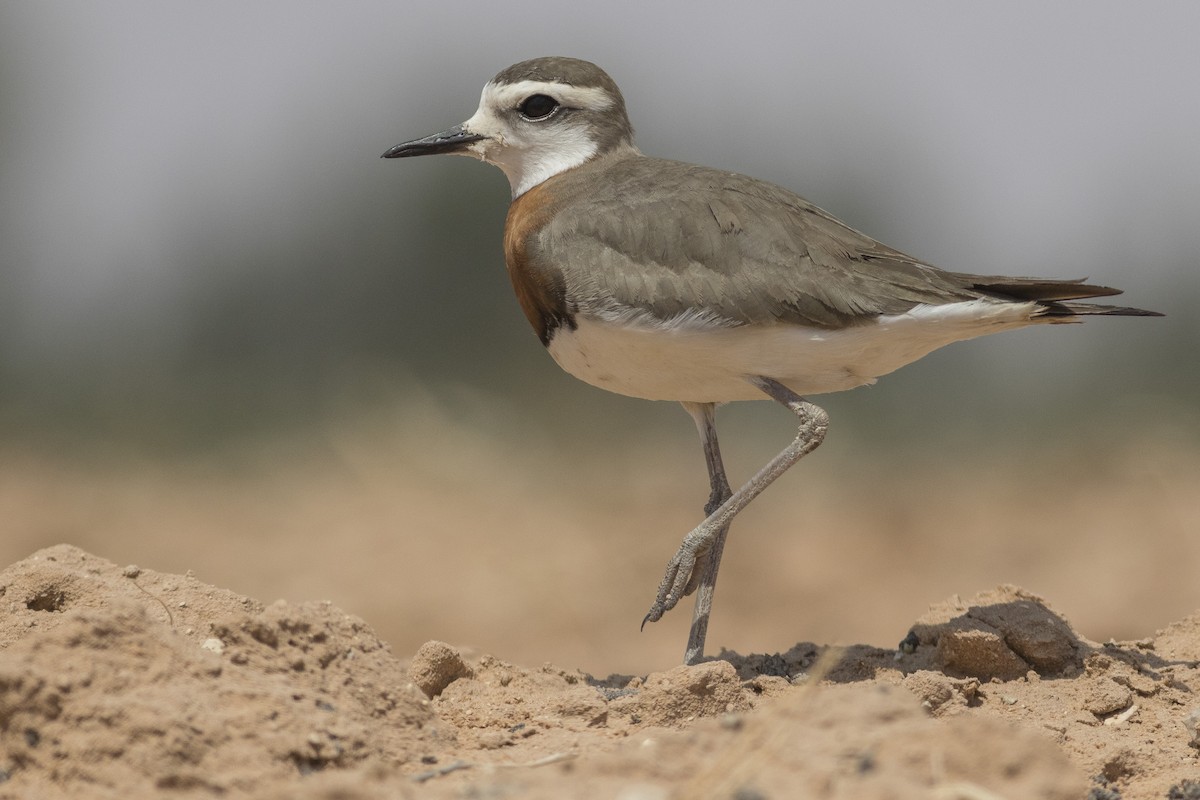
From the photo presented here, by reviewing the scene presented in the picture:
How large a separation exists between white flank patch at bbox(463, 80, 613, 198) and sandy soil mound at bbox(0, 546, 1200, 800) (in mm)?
2518

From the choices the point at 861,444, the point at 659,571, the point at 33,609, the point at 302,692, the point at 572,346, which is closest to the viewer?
the point at 302,692

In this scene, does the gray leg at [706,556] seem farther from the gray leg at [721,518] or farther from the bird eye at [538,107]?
the bird eye at [538,107]

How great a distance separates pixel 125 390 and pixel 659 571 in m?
7.20

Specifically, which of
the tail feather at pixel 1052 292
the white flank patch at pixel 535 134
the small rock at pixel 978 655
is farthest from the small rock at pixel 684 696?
the white flank patch at pixel 535 134

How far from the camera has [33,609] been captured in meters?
5.01

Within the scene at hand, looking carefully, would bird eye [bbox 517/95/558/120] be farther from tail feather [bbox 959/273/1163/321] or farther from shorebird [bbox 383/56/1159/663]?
tail feather [bbox 959/273/1163/321]

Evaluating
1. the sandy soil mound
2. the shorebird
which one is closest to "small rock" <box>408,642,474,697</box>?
the sandy soil mound

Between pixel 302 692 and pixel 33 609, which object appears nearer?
pixel 302 692

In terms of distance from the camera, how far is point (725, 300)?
5793 mm

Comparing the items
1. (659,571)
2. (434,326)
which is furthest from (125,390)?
(659,571)

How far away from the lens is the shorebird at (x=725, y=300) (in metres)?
5.82

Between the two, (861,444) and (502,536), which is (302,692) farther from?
(861,444)

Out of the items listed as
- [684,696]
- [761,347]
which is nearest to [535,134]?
[761,347]

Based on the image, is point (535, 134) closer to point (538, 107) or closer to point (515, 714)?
point (538, 107)
